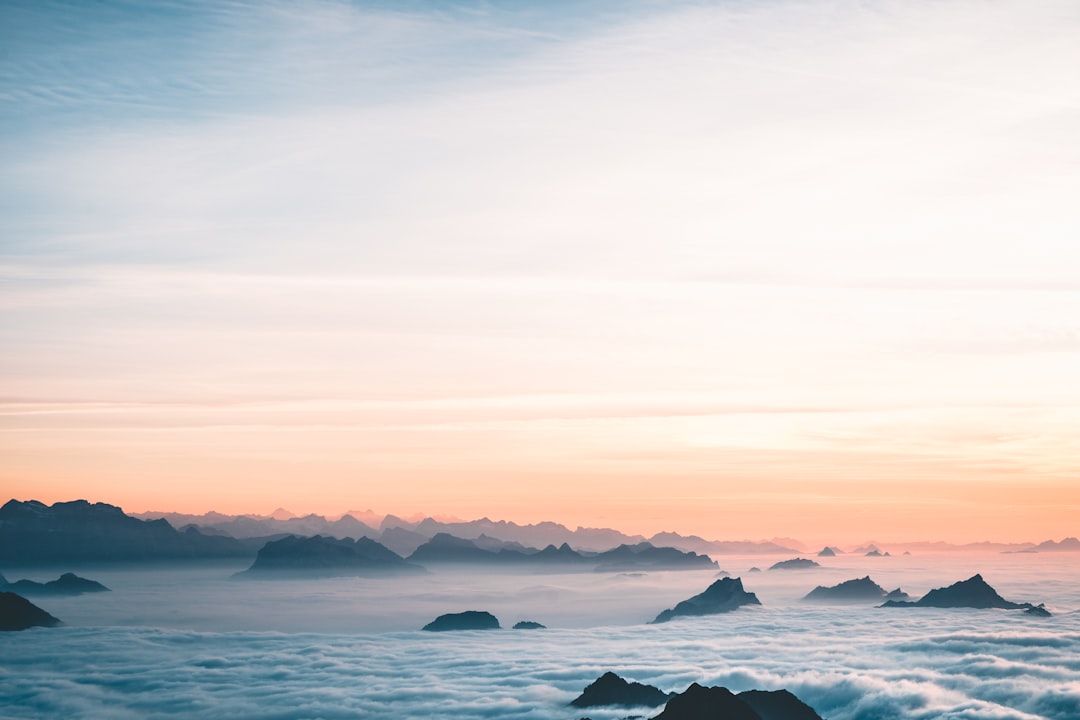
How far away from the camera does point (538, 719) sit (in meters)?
190

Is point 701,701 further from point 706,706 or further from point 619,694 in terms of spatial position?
point 619,694

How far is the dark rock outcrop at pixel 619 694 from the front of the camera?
18200 cm

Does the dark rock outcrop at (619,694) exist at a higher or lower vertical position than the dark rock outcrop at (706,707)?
lower

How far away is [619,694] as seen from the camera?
18825 cm

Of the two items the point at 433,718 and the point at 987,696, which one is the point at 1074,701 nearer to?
the point at 987,696

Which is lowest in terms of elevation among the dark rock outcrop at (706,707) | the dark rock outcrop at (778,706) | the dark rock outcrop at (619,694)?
the dark rock outcrop at (619,694)

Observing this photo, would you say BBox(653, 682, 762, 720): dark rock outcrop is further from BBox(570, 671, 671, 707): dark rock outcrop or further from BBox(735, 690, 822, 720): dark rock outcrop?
BBox(570, 671, 671, 707): dark rock outcrop

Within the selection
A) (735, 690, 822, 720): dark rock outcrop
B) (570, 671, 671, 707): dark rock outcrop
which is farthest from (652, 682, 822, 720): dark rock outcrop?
(570, 671, 671, 707): dark rock outcrop

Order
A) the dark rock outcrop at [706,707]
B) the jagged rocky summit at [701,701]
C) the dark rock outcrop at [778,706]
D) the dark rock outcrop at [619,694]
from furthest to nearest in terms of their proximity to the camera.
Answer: the dark rock outcrop at [619,694] < the dark rock outcrop at [778,706] < the jagged rocky summit at [701,701] < the dark rock outcrop at [706,707]

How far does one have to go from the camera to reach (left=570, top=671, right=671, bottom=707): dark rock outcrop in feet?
597

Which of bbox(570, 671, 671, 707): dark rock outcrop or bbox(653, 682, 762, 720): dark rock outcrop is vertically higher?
bbox(653, 682, 762, 720): dark rock outcrop

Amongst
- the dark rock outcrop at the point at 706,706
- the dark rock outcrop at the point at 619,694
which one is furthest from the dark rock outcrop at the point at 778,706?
the dark rock outcrop at the point at 619,694

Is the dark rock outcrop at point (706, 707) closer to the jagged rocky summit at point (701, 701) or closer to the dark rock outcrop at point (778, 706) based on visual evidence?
the jagged rocky summit at point (701, 701)

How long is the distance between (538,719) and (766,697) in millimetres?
56178
